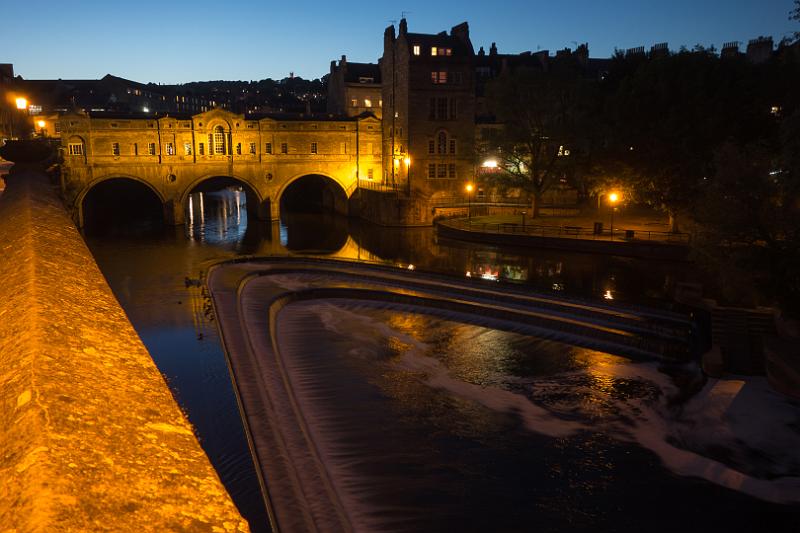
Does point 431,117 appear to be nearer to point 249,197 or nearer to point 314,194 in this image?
point 249,197

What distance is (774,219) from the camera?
2002 cm

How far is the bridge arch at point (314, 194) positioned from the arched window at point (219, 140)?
6394 millimetres

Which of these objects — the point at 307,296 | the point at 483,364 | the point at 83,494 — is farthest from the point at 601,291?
the point at 83,494

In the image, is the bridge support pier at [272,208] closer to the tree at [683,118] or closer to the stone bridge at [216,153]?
the stone bridge at [216,153]

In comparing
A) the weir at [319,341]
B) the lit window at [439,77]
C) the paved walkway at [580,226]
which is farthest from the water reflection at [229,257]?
the lit window at [439,77]

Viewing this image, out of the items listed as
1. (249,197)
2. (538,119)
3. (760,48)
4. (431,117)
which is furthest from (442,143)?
(760,48)

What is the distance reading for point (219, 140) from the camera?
181 ft

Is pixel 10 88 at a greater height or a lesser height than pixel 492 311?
greater

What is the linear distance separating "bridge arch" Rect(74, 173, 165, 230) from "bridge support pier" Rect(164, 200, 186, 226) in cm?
56

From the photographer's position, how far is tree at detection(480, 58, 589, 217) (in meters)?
46.8

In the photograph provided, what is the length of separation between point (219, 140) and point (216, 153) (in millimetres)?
1202

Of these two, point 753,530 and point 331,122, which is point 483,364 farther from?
point 331,122

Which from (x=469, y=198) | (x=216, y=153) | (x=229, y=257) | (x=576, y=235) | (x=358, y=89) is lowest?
(x=229, y=257)

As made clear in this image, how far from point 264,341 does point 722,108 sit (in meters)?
A: 30.0
